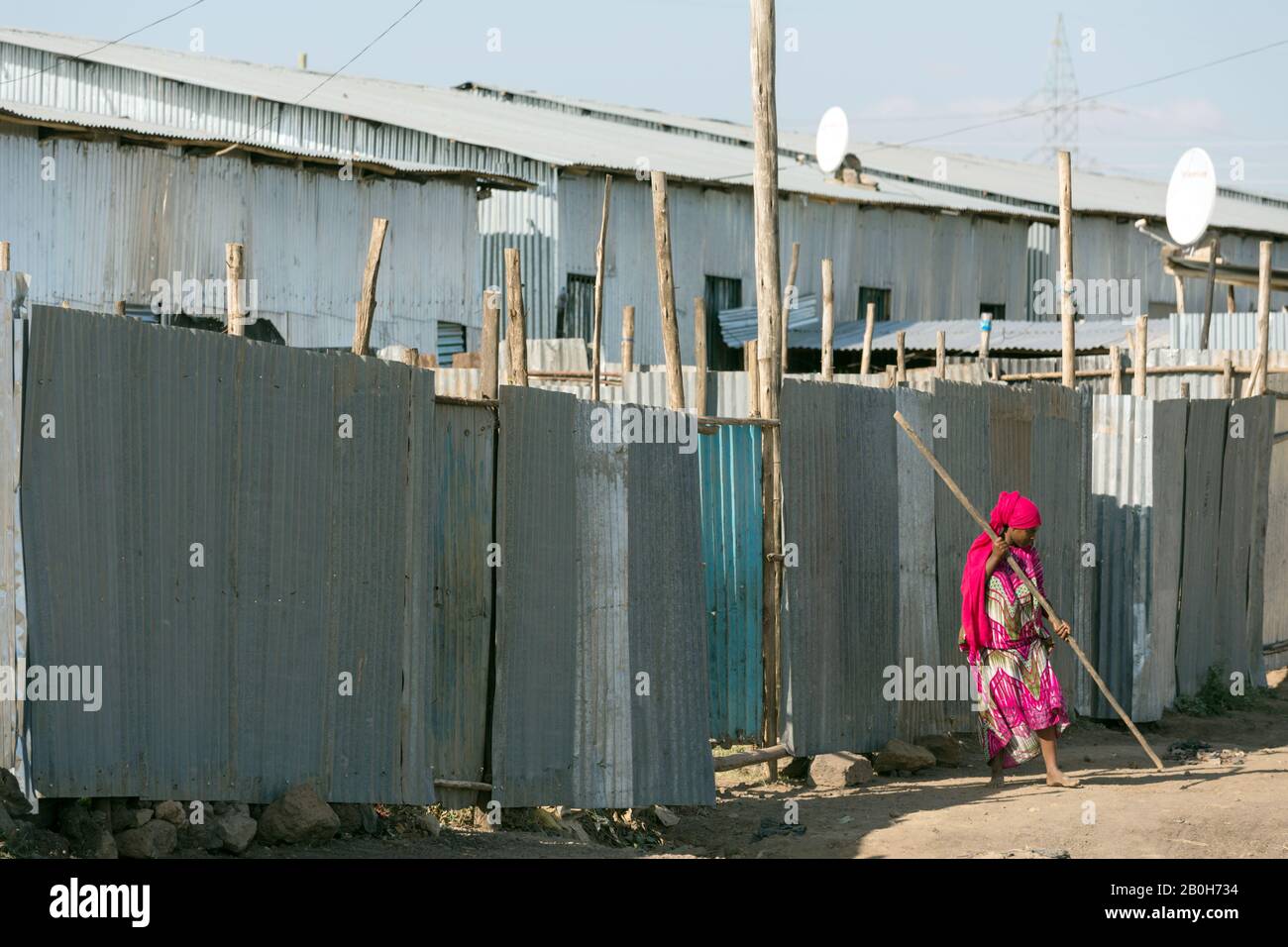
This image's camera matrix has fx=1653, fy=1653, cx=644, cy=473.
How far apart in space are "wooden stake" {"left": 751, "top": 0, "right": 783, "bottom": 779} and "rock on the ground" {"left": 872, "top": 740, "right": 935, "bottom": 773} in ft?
2.65

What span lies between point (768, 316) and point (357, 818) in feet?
13.3

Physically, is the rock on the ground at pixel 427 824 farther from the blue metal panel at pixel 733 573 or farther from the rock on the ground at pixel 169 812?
the blue metal panel at pixel 733 573

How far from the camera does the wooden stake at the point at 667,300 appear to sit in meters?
9.10

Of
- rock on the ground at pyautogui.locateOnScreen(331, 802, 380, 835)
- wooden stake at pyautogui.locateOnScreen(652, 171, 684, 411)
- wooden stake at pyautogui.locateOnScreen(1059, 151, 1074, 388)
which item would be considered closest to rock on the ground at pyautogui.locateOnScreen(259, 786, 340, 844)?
rock on the ground at pyautogui.locateOnScreen(331, 802, 380, 835)

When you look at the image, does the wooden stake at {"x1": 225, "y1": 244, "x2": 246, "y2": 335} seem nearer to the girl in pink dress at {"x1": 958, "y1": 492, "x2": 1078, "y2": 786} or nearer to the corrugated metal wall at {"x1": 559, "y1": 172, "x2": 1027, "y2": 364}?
the girl in pink dress at {"x1": 958, "y1": 492, "x2": 1078, "y2": 786}

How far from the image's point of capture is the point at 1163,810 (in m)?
8.87

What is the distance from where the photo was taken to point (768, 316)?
9586mm

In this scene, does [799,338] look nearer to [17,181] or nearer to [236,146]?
[236,146]

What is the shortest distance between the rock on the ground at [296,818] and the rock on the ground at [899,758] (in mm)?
4347

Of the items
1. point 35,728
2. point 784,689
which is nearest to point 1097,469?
point 784,689

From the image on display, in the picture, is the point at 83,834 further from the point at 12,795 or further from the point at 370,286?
the point at 370,286

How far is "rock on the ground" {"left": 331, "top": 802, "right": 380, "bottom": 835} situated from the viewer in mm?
6895

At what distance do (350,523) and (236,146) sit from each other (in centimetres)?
1273

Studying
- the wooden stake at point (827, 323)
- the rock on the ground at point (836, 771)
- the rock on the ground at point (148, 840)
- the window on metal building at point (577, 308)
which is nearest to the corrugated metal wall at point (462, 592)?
the rock on the ground at point (148, 840)
